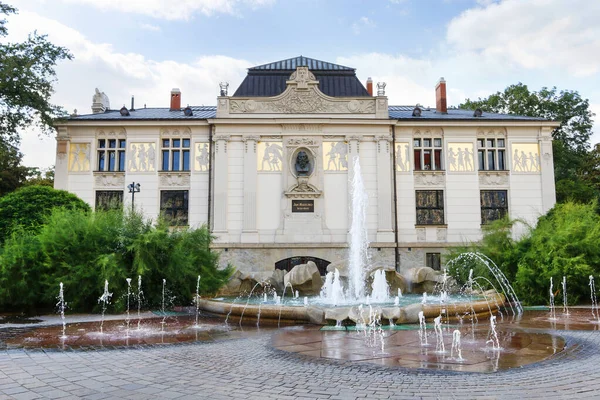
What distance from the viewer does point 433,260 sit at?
89.7 feet

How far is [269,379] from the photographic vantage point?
19.2ft

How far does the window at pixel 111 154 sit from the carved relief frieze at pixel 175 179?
272 centimetres

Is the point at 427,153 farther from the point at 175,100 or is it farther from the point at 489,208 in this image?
the point at 175,100

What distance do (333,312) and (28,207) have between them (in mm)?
12853

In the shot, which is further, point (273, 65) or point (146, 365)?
point (273, 65)

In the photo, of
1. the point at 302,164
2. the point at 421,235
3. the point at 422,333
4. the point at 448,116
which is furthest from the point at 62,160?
the point at 422,333

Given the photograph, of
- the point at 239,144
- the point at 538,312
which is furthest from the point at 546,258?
the point at 239,144

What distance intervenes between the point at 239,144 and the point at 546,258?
1807 centimetres

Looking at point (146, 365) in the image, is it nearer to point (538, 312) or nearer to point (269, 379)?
point (269, 379)

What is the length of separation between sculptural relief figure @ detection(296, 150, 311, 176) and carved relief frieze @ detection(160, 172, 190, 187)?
686 centimetres

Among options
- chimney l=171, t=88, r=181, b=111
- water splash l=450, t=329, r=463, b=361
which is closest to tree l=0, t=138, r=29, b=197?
chimney l=171, t=88, r=181, b=111

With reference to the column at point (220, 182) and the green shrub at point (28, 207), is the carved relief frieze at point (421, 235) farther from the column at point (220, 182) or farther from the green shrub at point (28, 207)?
the green shrub at point (28, 207)

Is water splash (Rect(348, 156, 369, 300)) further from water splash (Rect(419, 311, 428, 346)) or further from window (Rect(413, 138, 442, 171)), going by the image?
water splash (Rect(419, 311, 428, 346))

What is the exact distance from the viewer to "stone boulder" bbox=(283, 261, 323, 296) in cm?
1723
